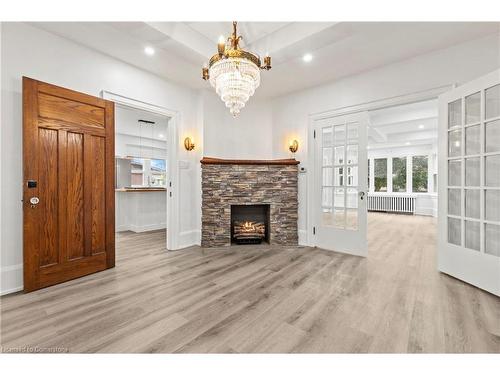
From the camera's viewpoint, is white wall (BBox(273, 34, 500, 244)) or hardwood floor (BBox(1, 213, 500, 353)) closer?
hardwood floor (BBox(1, 213, 500, 353))

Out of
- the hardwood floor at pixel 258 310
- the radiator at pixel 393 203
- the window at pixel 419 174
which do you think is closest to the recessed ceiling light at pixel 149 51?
the hardwood floor at pixel 258 310

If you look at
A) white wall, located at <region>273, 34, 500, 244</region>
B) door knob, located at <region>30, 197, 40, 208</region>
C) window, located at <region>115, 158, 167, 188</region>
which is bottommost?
door knob, located at <region>30, 197, 40, 208</region>

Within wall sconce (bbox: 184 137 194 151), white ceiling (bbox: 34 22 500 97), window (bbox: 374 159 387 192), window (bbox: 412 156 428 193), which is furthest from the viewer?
window (bbox: 374 159 387 192)

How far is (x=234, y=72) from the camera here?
2.04 metres

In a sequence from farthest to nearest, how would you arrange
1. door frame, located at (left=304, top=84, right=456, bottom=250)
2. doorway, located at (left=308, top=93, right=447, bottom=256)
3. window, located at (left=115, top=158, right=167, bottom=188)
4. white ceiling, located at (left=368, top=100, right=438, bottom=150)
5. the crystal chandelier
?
window, located at (left=115, top=158, right=167, bottom=188) < white ceiling, located at (left=368, top=100, right=438, bottom=150) < doorway, located at (left=308, top=93, right=447, bottom=256) < door frame, located at (left=304, top=84, right=456, bottom=250) < the crystal chandelier

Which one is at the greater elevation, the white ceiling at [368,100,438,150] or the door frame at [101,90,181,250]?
the white ceiling at [368,100,438,150]

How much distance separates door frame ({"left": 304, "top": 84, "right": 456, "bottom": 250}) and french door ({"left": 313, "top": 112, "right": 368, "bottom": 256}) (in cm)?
6

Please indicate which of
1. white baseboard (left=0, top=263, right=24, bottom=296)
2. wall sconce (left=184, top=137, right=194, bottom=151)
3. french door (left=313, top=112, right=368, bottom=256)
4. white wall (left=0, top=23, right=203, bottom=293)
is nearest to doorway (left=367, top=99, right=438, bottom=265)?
french door (left=313, top=112, right=368, bottom=256)

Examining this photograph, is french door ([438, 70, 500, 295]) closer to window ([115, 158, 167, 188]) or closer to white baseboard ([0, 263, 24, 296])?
white baseboard ([0, 263, 24, 296])

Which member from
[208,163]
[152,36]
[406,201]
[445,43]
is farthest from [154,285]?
[406,201]

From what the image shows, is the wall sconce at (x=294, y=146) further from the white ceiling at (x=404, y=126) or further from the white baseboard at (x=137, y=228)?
the white baseboard at (x=137, y=228)

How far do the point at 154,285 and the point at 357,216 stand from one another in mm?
2930

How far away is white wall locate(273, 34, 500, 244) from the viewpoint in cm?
259

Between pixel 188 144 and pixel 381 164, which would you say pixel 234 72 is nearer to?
pixel 188 144
